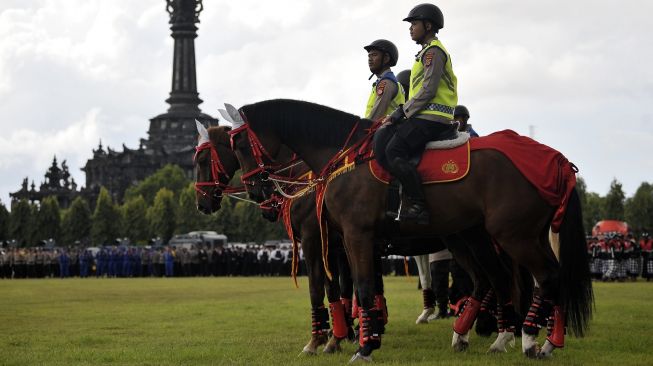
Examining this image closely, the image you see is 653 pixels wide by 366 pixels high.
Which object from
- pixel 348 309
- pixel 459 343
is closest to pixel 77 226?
pixel 348 309

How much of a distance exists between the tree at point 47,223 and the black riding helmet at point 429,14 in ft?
441

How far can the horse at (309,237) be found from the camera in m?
14.6

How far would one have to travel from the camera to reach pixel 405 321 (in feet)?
67.3

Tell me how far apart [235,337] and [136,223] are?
127 meters

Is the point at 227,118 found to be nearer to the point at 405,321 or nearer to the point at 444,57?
the point at 444,57

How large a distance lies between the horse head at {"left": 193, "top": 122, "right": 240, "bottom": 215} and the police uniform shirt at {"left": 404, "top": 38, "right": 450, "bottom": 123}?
144 inches

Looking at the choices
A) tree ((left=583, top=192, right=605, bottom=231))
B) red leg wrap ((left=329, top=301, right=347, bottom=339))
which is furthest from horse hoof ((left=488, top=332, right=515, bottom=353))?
tree ((left=583, top=192, right=605, bottom=231))

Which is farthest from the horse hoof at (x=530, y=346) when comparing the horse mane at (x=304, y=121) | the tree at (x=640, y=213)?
the tree at (x=640, y=213)

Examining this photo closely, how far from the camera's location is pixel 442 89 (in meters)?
13.5

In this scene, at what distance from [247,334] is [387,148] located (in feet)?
19.7

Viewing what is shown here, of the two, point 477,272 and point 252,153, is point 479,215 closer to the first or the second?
point 477,272

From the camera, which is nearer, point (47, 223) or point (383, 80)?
point (383, 80)

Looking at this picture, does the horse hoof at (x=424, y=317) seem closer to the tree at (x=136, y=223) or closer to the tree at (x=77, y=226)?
the tree at (x=136, y=223)

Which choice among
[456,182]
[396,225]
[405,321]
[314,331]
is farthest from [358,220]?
[405,321]
